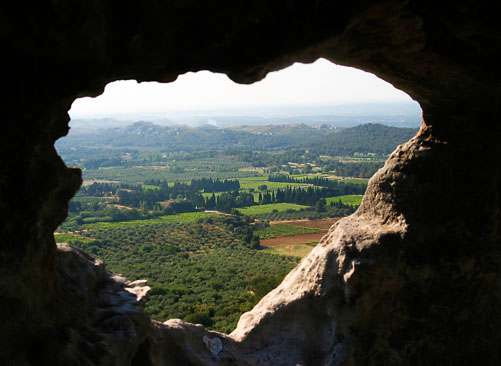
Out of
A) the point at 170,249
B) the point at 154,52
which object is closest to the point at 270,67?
the point at 154,52

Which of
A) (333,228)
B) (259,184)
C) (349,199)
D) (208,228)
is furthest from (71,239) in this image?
(259,184)

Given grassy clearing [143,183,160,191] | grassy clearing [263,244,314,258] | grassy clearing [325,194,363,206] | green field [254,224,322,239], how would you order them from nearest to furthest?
grassy clearing [263,244,314,258], green field [254,224,322,239], grassy clearing [325,194,363,206], grassy clearing [143,183,160,191]

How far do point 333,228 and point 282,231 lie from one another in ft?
195

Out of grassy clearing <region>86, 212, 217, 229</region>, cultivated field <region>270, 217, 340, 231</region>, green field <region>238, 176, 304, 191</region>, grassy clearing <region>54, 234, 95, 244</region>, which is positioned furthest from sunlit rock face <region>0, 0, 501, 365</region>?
green field <region>238, 176, 304, 191</region>

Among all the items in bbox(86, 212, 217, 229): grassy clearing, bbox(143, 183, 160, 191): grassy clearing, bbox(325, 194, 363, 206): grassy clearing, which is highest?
bbox(325, 194, 363, 206): grassy clearing

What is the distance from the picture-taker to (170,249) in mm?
56594

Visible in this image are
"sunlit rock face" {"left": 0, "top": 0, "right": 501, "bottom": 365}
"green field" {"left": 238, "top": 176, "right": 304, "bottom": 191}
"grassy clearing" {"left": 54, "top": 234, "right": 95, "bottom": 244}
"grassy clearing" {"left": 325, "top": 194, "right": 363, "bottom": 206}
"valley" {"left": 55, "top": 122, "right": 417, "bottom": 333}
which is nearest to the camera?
"sunlit rock face" {"left": 0, "top": 0, "right": 501, "bottom": 365}

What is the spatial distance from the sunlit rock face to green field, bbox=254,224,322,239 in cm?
5715

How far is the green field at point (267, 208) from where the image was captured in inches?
3388

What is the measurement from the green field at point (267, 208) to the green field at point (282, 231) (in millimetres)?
15288

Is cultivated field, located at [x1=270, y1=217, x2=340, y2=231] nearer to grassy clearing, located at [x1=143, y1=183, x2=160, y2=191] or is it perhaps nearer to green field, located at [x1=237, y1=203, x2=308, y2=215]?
green field, located at [x1=237, y1=203, x2=308, y2=215]

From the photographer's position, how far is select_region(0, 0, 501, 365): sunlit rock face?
4773 millimetres

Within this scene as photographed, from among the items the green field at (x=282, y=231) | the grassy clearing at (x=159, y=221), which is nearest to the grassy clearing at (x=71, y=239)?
the grassy clearing at (x=159, y=221)

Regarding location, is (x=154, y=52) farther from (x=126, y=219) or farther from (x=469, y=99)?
(x=126, y=219)
